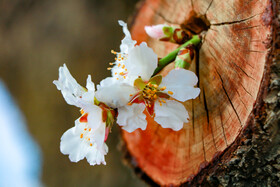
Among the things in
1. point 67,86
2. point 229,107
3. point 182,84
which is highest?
point 67,86

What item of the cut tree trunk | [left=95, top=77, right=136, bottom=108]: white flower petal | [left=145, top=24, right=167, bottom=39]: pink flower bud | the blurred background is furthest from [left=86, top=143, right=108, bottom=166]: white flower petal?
the blurred background

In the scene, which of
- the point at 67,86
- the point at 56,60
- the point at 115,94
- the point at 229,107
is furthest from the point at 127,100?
the point at 56,60

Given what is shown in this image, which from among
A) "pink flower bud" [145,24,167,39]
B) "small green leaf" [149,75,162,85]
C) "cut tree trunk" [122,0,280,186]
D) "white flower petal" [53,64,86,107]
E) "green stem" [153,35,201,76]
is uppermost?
"white flower petal" [53,64,86,107]

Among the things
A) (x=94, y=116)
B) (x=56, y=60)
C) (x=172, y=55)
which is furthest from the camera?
(x=56, y=60)

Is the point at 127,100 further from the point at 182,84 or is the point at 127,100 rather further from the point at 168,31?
the point at 168,31

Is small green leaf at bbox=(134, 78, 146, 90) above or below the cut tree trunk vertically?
above

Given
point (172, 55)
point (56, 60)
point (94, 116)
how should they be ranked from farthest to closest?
point (56, 60) → point (172, 55) → point (94, 116)

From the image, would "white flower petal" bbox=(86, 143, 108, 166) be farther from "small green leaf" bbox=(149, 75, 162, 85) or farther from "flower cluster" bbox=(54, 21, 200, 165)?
"small green leaf" bbox=(149, 75, 162, 85)

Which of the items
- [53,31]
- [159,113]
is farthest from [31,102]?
[159,113]
